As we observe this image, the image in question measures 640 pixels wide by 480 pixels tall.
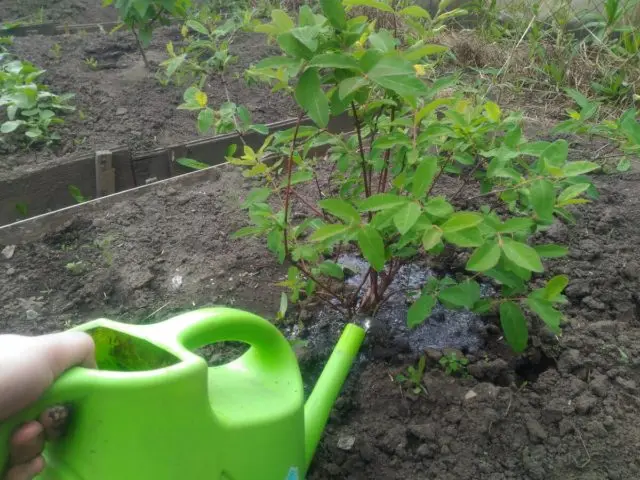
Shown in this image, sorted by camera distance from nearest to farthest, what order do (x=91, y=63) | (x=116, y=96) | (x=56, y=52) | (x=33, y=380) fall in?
(x=33, y=380) < (x=116, y=96) < (x=91, y=63) < (x=56, y=52)

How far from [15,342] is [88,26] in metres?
4.66

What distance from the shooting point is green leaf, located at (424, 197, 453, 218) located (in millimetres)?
1190

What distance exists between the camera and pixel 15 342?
0.86m

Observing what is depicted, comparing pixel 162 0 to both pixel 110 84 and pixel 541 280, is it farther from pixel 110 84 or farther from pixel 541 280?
pixel 541 280

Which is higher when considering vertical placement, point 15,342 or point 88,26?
point 15,342

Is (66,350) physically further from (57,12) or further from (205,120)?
(57,12)

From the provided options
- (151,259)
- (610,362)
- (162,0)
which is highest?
(162,0)

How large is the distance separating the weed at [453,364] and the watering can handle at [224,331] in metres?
0.61

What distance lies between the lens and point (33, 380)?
0.82m

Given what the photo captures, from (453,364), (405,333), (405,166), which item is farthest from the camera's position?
(405,333)

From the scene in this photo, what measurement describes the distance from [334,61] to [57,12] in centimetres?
510

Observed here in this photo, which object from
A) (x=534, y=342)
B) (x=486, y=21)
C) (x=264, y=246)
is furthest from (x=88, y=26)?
(x=534, y=342)

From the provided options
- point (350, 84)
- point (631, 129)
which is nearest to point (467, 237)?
point (350, 84)

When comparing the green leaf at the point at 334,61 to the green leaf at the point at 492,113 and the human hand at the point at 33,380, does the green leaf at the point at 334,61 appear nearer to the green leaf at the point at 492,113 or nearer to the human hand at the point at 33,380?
the green leaf at the point at 492,113
